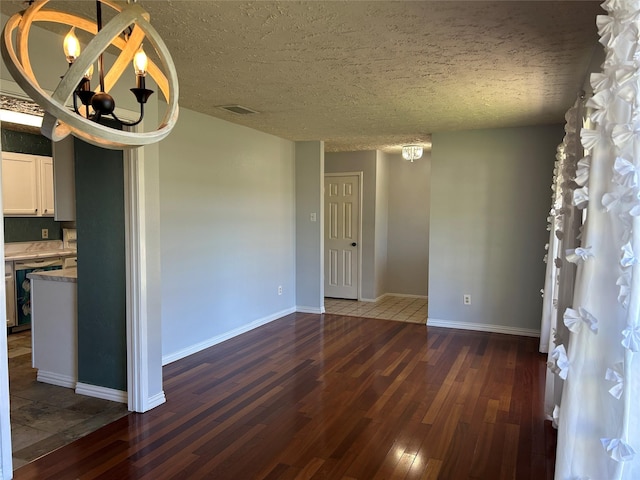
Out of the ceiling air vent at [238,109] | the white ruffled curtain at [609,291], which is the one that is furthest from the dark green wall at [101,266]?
the white ruffled curtain at [609,291]

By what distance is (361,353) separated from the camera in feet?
14.6

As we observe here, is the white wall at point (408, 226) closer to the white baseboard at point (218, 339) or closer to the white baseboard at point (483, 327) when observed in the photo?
the white baseboard at point (483, 327)

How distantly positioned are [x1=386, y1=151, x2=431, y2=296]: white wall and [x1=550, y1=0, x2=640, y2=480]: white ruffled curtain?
5.91 metres

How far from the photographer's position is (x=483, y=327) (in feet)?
17.4

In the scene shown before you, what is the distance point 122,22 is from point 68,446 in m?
2.46

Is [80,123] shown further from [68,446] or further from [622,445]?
[68,446]

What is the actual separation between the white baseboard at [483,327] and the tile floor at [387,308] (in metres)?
0.25

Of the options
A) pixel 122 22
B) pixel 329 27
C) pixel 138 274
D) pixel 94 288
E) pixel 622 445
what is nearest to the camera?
pixel 622 445

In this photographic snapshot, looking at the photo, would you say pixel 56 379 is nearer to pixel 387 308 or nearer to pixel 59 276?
pixel 59 276

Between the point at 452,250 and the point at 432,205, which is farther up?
the point at 432,205

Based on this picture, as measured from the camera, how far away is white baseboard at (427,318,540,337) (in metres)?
5.09

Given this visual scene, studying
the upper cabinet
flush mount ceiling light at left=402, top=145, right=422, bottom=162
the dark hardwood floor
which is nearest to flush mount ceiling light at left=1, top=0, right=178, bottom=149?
the dark hardwood floor

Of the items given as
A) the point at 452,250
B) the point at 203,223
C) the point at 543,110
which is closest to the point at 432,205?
the point at 452,250

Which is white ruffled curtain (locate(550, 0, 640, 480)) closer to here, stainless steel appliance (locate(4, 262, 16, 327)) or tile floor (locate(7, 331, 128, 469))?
tile floor (locate(7, 331, 128, 469))
